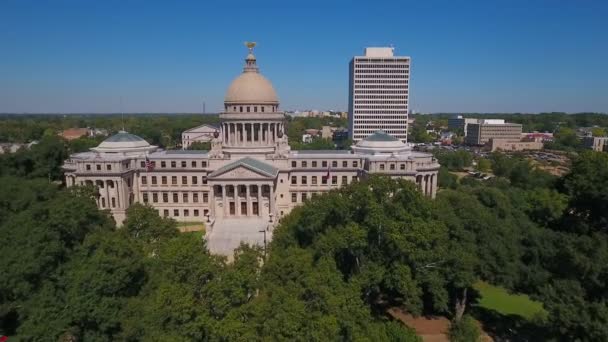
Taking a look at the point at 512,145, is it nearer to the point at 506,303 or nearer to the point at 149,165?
the point at 506,303

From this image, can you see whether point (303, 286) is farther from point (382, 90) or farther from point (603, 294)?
point (382, 90)

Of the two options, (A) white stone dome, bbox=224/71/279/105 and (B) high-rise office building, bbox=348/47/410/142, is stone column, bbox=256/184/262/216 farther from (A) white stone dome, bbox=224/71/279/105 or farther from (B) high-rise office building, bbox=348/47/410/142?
(B) high-rise office building, bbox=348/47/410/142

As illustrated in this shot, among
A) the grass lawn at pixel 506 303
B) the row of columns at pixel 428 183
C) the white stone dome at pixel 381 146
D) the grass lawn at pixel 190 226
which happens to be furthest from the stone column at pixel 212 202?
the grass lawn at pixel 506 303

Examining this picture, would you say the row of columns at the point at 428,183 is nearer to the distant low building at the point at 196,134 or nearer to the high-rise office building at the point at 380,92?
the distant low building at the point at 196,134

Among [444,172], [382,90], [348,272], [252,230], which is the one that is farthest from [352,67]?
[348,272]

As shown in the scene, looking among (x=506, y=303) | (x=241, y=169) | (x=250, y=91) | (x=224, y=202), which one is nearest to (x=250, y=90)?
(x=250, y=91)

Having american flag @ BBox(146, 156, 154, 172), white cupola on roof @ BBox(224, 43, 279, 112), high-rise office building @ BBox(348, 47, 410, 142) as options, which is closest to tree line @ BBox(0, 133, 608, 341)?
american flag @ BBox(146, 156, 154, 172)
